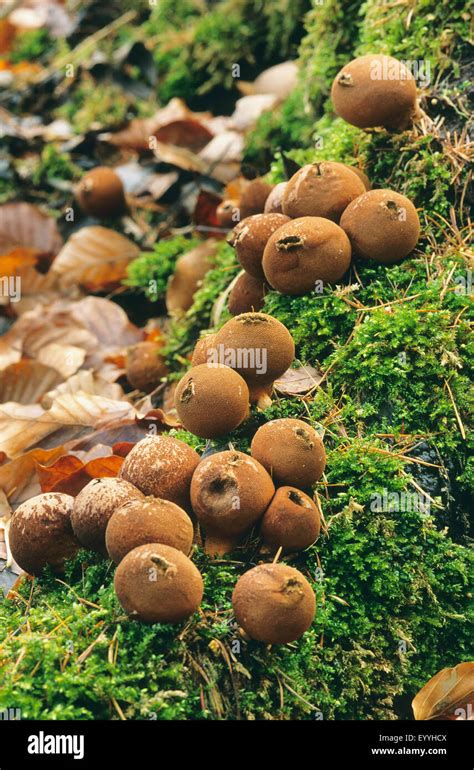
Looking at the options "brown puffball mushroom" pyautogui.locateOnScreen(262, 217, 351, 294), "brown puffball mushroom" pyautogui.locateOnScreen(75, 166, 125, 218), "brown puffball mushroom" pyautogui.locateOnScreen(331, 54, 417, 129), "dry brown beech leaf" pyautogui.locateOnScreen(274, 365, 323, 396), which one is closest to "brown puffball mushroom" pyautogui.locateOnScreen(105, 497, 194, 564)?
"dry brown beech leaf" pyautogui.locateOnScreen(274, 365, 323, 396)

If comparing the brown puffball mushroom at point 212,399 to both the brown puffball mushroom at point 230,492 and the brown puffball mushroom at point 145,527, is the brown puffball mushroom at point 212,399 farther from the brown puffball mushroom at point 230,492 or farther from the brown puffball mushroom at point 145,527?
the brown puffball mushroom at point 145,527

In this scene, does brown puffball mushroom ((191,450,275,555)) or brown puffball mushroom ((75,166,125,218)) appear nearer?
brown puffball mushroom ((191,450,275,555))

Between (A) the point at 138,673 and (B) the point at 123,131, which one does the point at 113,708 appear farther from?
(B) the point at 123,131

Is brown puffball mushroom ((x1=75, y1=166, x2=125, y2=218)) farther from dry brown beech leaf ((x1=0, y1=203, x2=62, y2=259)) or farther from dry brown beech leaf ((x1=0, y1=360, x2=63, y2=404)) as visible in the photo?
dry brown beech leaf ((x1=0, y1=360, x2=63, y2=404))

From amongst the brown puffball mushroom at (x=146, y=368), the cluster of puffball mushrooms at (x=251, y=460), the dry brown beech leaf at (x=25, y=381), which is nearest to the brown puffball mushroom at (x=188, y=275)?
the brown puffball mushroom at (x=146, y=368)

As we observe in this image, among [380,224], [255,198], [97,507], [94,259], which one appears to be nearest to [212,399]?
[97,507]

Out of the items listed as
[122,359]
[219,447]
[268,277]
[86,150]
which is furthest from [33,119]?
[219,447]

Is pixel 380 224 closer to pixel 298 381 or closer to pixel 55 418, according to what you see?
pixel 298 381
